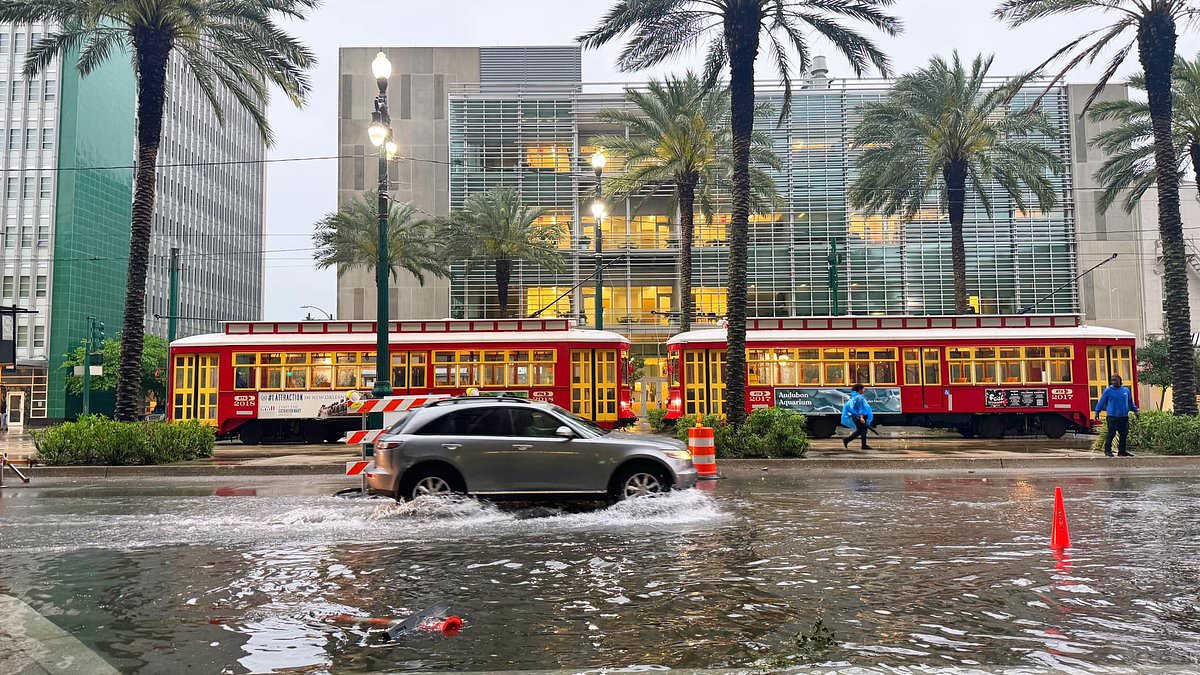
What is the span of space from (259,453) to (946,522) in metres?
16.4

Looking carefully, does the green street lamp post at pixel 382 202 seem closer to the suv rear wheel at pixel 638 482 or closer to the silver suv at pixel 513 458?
the silver suv at pixel 513 458

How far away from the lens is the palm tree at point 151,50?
17.9 metres

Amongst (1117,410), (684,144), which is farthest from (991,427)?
(684,144)

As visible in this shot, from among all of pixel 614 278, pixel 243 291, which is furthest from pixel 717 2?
pixel 243 291

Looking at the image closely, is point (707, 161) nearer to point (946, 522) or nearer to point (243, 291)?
point (946, 522)

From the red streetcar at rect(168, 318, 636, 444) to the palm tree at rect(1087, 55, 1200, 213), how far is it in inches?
600

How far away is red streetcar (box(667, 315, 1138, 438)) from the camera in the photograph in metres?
24.7

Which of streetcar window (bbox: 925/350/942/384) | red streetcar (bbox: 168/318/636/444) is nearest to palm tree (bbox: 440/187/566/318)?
red streetcar (bbox: 168/318/636/444)

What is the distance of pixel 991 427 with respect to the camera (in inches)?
992

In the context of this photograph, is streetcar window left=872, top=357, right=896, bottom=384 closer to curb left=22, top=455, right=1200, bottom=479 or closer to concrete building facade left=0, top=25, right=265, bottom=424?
curb left=22, top=455, right=1200, bottom=479

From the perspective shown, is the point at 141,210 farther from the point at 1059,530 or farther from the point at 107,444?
the point at 1059,530

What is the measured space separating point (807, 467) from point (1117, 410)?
21.0ft

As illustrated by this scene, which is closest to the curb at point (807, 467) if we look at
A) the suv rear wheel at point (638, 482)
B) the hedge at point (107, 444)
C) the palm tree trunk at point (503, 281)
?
the hedge at point (107, 444)

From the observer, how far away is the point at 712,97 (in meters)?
31.2
